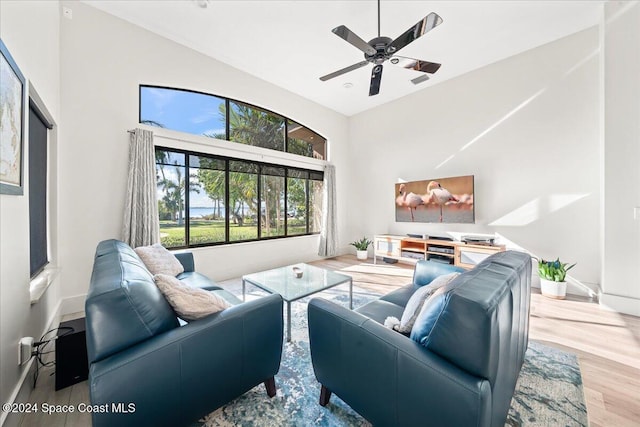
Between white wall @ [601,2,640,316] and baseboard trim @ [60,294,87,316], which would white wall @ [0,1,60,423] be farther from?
white wall @ [601,2,640,316]

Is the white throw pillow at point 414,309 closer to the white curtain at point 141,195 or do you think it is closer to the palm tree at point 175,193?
the white curtain at point 141,195

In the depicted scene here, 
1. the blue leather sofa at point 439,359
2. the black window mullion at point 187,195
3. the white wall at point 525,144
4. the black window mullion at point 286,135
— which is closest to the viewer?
the blue leather sofa at point 439,359

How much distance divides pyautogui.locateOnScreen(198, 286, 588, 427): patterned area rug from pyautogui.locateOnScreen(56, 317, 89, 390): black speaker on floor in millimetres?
995

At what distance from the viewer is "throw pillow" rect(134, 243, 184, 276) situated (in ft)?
7.59

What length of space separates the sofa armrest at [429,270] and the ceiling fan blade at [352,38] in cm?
220

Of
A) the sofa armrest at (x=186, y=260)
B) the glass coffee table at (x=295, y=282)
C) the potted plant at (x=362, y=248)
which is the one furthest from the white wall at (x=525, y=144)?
the sofa armrest at (x=186, y=260)

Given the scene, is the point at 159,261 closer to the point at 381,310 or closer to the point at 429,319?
the point at 381,310

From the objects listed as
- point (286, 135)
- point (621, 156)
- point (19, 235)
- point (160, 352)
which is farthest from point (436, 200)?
point (19, 235)

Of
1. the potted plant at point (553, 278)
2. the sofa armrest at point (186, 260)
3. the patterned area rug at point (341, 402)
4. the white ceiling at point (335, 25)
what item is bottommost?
the patterned area rug at point (341, 402)

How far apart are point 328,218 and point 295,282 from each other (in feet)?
9.53

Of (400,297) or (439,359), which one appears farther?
(400,297)

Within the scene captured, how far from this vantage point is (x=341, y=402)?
Result: 149 centimetres

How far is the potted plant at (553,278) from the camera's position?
10.1 ft

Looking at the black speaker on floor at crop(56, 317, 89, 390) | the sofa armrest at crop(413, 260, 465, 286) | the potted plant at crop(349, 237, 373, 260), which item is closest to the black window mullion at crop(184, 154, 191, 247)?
the black speaker on floor at crop(56, 317, 89, 390)
